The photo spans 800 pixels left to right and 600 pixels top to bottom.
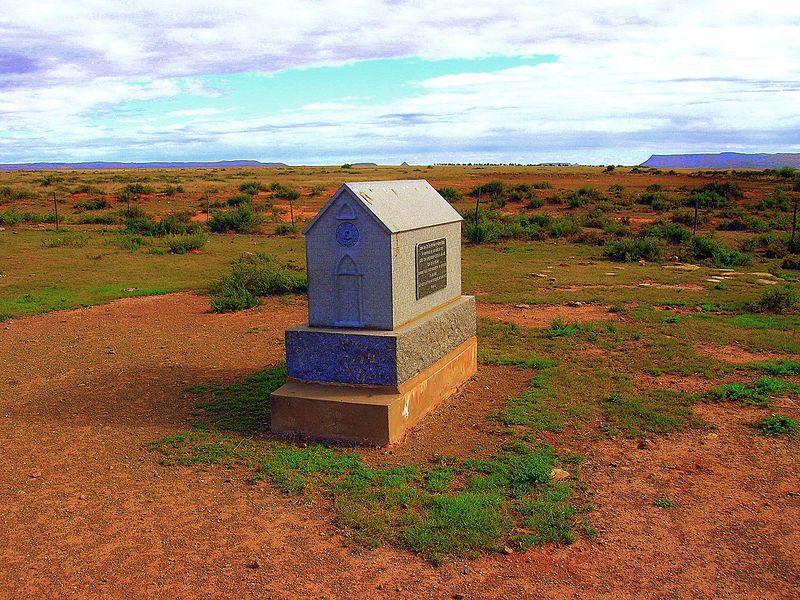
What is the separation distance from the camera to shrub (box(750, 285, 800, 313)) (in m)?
11.3

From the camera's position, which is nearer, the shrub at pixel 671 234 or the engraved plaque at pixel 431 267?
the engraved plaque at pixel 431 267

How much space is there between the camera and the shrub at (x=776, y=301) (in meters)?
11.3

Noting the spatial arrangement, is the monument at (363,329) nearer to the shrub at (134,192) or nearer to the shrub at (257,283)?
the shrub at (257,283)

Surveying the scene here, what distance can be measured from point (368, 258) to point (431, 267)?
107 cm

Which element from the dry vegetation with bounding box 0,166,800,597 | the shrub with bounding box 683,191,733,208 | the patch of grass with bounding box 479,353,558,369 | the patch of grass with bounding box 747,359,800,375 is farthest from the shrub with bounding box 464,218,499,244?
the shrub with bounding box 683,191,733,208

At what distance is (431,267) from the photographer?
7.52 meters

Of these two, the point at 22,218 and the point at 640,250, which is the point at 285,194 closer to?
the point at 22,218

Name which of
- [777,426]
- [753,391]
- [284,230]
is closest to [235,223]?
[284,230]

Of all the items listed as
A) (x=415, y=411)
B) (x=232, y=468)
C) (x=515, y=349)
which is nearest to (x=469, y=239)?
(x=515, y=349)

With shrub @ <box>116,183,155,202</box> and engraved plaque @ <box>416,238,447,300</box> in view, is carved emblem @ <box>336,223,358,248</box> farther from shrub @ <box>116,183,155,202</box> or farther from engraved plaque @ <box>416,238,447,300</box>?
shrub @ <box>116,183,155,202</box>

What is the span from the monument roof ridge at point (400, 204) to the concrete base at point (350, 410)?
4.99ft

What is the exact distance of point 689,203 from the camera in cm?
3148

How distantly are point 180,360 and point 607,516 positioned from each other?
622cm

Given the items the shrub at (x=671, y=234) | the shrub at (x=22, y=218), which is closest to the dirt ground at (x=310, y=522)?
the shrub at (x=671, y=234)
